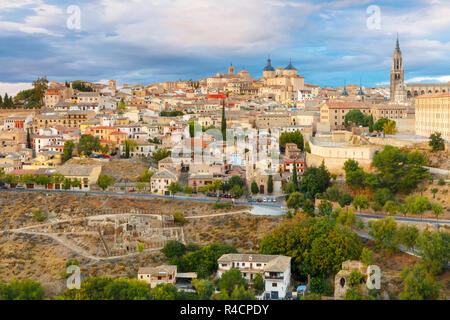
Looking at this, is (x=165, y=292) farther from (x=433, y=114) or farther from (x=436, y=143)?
(x=433, y=114)

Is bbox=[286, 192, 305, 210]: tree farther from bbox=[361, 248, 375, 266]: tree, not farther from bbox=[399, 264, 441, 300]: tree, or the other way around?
bbox=[399, 264, 441, 300]: tree

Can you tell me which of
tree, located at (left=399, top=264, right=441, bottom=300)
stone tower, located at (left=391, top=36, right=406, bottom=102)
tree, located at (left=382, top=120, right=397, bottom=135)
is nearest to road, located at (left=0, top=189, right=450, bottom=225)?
tree, located at (left=399, top=264, right=441, bottom=300)

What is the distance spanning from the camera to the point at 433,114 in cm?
3284

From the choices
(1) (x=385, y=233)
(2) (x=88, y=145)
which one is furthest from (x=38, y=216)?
(1) (x=385, y=233)

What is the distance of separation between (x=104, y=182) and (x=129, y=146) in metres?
6.64

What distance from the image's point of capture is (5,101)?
176 ft

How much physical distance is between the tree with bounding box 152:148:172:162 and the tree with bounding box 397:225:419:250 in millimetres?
18873

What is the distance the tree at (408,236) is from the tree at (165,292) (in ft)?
31.4

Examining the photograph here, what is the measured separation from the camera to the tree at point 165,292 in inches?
606

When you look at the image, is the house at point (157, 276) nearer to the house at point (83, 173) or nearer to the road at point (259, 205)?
the road at point (259, 205)

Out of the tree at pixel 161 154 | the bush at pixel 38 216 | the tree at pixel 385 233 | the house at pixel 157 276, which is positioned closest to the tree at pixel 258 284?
the house at pixel 157 276

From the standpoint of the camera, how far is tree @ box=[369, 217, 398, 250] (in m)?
20.3

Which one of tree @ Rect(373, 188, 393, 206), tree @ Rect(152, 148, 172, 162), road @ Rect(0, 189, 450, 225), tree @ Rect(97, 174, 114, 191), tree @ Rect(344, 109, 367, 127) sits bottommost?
road @ Rect(0, 189, 450, 225)
